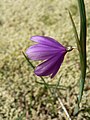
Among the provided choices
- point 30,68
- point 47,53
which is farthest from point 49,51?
point 30,68

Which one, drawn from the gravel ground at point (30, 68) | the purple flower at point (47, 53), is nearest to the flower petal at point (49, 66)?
the purple flower at point (47, 53)

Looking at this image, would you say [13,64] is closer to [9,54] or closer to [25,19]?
[9,54]

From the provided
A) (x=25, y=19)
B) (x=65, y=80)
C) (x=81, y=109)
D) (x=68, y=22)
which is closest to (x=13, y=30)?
(x=25, y=19)

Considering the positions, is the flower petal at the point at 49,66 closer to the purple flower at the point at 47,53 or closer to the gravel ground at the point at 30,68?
the purple flower at the point at 47,53

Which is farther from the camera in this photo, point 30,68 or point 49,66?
point 30,68

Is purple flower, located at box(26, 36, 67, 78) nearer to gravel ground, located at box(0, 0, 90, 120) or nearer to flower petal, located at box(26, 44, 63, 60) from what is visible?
flower petal, located at box(26, 44, 63, 60)

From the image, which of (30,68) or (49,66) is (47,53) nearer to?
(49,66)

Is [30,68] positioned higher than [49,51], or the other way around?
[49,51]

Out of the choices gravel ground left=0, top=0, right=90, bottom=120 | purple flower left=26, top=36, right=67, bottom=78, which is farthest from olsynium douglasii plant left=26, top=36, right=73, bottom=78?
gravel ground left=0, top=0, right=90, bottom=120
